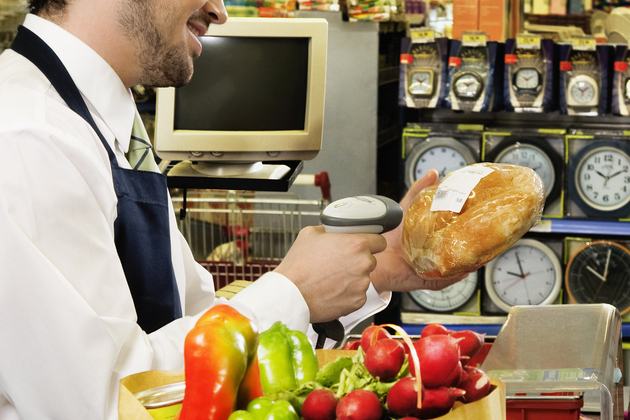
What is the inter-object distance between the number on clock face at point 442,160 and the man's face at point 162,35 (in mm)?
2005

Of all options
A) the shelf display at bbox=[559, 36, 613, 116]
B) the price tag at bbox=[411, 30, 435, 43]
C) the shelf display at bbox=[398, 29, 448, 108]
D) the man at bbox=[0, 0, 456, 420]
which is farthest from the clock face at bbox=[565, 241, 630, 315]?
the man at bbox=[0, 0, 456, 420]

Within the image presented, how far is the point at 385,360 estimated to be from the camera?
683 millimetres

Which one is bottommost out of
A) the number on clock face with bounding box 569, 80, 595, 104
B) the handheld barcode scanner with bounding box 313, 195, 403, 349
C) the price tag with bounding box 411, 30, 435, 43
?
the handheld barcode scanner with bounding box 313, 195, 403, 349

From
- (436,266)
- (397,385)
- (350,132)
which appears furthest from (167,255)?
(350,132)

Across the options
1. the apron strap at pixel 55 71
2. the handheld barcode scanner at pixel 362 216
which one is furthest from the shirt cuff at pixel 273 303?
the apron strap at pixel 55 71

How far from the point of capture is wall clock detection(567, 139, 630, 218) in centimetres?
313

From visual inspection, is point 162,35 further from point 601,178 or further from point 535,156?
point 601,178

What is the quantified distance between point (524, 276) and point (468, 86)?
3.18 feet

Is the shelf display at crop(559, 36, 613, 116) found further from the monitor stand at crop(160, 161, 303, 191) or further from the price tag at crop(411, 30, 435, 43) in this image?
the monitor stand at crop(160, 161, 303, 191)

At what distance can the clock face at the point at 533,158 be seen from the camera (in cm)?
317

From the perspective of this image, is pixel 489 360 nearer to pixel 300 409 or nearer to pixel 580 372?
pixel 580 372

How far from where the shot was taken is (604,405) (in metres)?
0.97

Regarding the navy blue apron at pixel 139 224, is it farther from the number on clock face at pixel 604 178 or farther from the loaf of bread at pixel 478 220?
the number on clock face at pixel 604 178

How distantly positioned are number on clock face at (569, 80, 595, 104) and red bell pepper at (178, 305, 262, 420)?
283 centimetres
